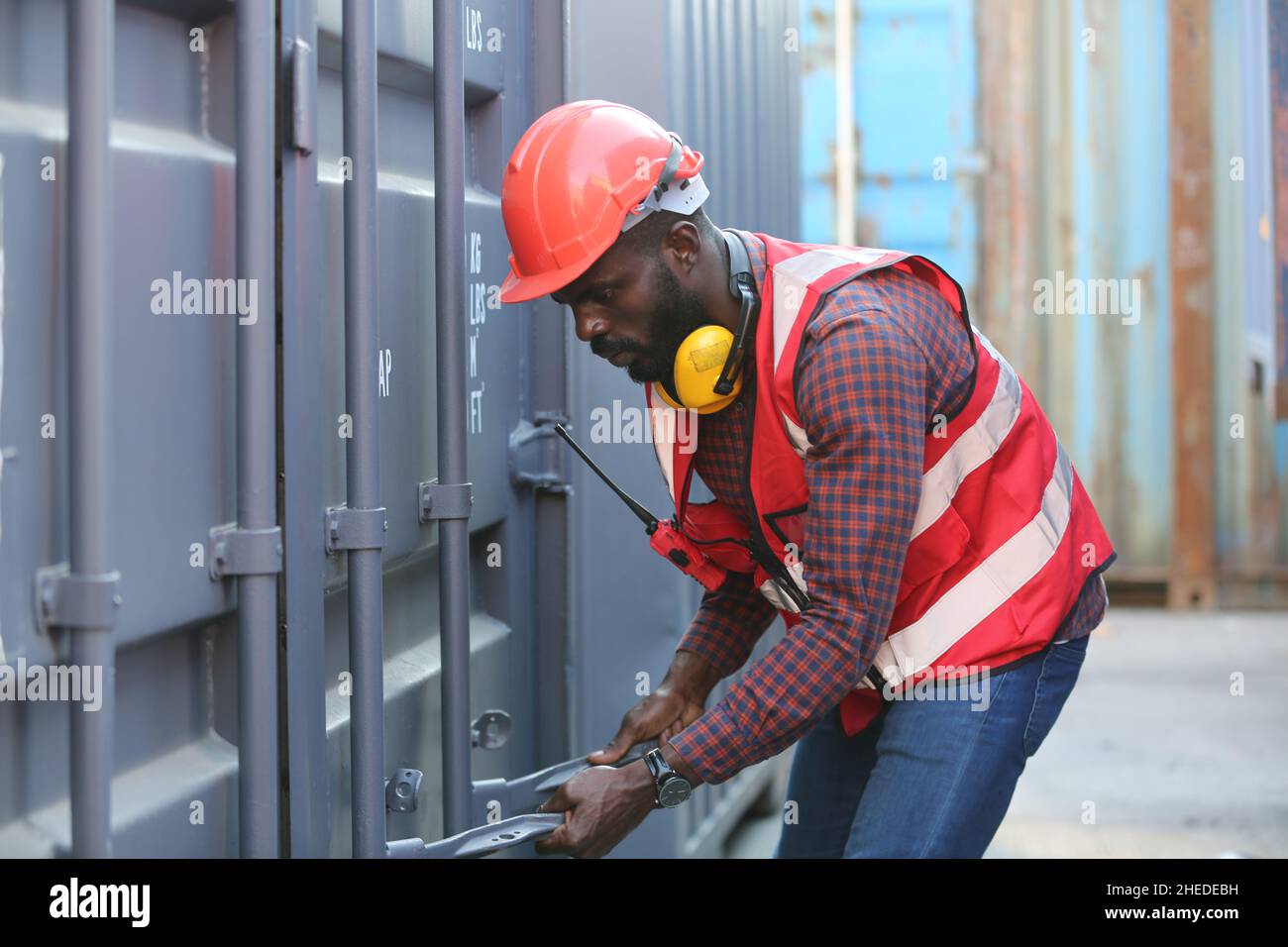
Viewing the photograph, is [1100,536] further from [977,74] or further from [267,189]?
[977,74]

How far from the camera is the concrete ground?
14.9 ft

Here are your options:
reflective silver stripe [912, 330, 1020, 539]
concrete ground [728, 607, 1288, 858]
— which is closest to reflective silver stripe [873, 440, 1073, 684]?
reflective silver stripe [912, 330, 1020, 539]

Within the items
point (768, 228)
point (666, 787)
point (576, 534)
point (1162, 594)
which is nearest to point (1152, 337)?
point (1162, 594)

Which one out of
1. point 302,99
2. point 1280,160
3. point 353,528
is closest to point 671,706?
point 353,528

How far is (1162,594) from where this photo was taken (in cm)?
770

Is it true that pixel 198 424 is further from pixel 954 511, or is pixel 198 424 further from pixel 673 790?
pixel 954 511

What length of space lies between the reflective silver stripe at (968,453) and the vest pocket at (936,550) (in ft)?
0.04

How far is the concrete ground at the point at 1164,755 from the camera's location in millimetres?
4527

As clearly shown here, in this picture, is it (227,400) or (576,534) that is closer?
(227,400)

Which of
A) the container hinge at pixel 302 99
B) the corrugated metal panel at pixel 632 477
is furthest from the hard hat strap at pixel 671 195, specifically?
the corrugated metal panel at pixel 632 477

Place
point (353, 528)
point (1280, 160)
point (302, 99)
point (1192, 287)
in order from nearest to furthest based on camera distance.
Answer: point (302, 99) < point (353, 528) < point (1280, 160) < point (1192, 287)

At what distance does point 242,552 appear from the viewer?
5.50 feet

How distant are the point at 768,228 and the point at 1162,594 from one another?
15.2 ft

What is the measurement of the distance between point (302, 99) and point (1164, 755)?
4640 mm
